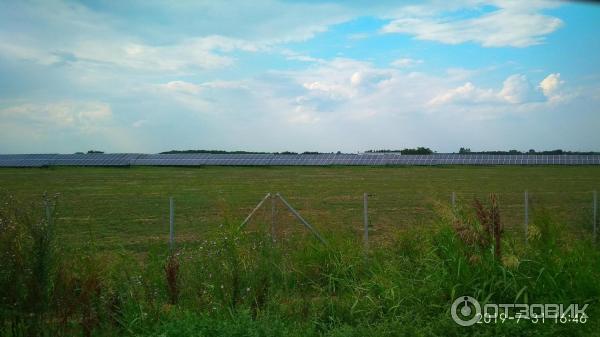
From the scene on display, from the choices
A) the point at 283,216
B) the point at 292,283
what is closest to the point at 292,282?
the point at 292,283

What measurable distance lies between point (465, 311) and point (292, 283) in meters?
2.60

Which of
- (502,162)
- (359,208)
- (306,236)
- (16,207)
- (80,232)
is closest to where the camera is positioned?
(16,207)

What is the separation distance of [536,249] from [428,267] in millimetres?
1619

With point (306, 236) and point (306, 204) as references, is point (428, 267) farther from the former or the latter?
point (306, 204)

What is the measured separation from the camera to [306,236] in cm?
937

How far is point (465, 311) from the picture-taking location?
6117 mm

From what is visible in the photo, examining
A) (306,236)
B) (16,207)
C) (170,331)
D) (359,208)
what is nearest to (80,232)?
(306,236)

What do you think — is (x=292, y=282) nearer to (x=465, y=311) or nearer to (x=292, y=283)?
(x=292, y=283)

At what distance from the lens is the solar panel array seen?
7562 centimetres

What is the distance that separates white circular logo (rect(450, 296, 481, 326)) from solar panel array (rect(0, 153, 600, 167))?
71.4 m

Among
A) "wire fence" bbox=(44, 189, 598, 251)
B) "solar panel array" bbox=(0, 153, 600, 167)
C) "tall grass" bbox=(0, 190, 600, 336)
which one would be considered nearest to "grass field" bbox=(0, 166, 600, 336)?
"tall grass" bbox=(0, 190, 600, 336)

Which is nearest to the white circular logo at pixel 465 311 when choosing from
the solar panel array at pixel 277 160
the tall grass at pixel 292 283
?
the tall grass at pixel 292 283

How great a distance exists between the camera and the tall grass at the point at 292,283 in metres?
5.56

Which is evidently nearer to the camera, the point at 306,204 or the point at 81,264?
the point at 81,264
